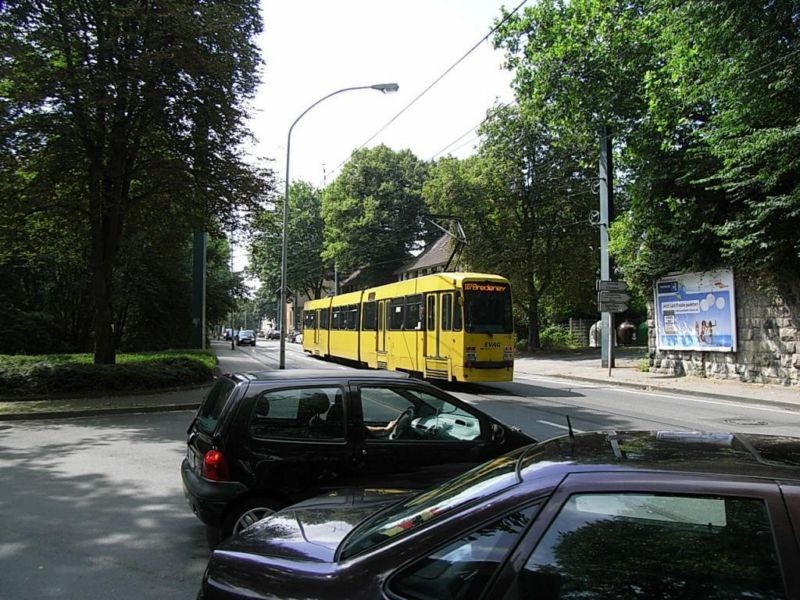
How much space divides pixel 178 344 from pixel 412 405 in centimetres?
2797

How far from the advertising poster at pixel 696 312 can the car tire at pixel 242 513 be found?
1783 cm

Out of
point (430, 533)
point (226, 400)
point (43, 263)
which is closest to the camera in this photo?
point (430, 533)

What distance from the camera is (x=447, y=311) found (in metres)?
17.0

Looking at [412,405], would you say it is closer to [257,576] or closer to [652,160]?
[257,576]

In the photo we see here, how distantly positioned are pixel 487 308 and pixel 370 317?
8321mm

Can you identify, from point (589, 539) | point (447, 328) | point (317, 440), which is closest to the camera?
point (589, 539)

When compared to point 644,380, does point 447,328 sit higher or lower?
higher

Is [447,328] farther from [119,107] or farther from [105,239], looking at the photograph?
[119,107]

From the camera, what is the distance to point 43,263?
26.7 meters

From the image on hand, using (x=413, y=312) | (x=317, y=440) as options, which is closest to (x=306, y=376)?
(x=317, y=440)

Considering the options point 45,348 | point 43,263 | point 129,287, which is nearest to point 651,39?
point 129,287

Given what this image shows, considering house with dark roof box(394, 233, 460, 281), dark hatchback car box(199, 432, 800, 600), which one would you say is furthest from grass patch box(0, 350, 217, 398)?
house with dark roof box(394, 233, 460, 281)

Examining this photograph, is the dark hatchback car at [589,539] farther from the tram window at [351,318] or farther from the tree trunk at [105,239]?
the tram window at [351,318]

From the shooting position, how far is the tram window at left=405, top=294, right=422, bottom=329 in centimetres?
1870
